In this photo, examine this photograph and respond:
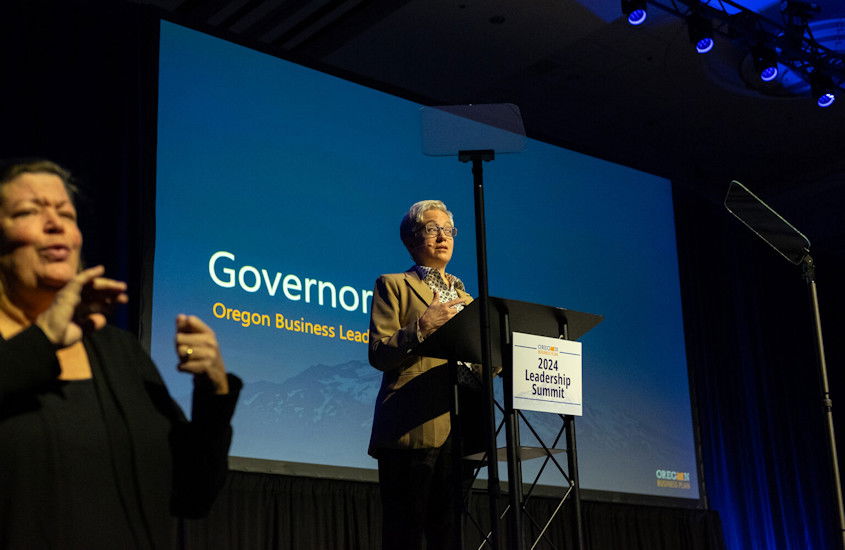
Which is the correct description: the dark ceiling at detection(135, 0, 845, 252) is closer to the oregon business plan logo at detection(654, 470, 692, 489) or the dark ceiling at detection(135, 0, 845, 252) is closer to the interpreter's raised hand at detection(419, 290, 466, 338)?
the oregon business plan logo at detection(654, 470, 692, 489)

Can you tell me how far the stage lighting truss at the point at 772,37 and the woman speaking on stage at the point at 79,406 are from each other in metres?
4.91

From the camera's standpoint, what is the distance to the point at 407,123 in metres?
5.59

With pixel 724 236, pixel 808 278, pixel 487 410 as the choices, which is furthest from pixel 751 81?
pixel 487 410

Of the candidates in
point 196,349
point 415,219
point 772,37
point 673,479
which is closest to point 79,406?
point 196,349

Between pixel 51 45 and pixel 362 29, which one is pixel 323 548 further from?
pixel 362 29

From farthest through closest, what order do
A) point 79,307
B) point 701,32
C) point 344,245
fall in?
1. point 701,32
2. point 344,245
3. point 79,307

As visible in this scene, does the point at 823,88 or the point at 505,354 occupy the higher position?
the point at 823,88

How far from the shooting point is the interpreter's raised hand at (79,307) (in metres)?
1.32

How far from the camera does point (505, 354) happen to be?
118 inches

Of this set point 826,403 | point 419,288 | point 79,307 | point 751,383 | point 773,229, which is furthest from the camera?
point 751,383

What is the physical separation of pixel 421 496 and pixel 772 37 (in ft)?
15.0

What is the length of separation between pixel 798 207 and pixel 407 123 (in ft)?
17.4

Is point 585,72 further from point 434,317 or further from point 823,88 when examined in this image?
point 434,317

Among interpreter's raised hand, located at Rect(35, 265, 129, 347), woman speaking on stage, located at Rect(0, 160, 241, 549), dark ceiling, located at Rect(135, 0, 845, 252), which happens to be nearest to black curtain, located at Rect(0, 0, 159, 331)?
dark ceiling, located at Rect(135, 0, 845, 252)
